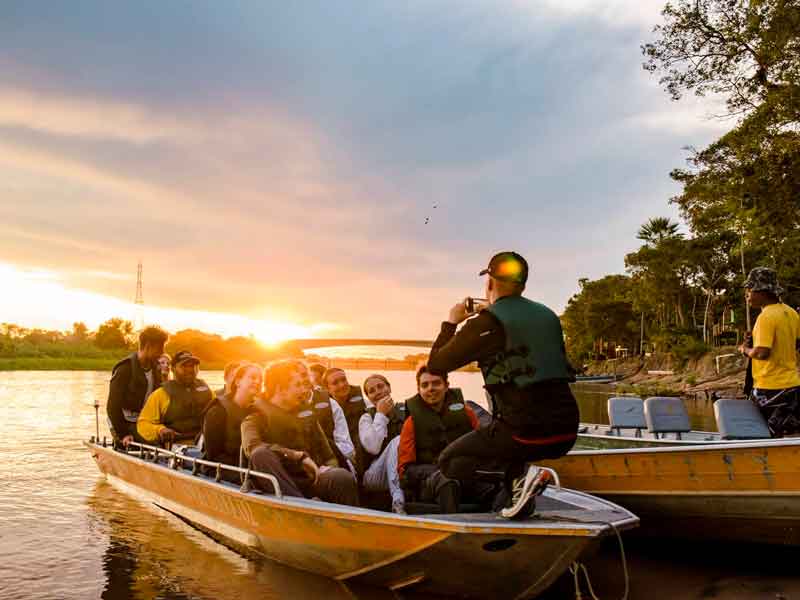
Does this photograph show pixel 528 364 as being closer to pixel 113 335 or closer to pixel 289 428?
pixel 289 428

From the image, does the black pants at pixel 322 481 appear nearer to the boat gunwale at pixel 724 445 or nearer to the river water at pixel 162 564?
the river water at pixel 162 564

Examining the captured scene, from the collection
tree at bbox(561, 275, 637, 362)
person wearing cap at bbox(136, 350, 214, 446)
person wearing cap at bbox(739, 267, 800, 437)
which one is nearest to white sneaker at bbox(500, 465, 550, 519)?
person wearing cap at bbox(739, 267, 800, 437)

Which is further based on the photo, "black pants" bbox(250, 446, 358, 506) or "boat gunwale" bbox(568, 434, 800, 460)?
"boat gunwale" bbox(568, 434, 800, 460)

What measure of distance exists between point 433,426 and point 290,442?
1.29 meters

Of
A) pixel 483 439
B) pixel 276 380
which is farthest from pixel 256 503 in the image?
pixel 483 439

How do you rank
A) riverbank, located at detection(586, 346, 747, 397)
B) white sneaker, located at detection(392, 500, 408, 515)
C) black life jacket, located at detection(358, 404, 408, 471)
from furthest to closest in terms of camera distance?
1. riverbank, located at detection(586, 346, 747, 397)
2. black life jacket, located at detection(358, 404, 408, 471)
3. white sneaker, located at detection(392, 500, 408, 515)

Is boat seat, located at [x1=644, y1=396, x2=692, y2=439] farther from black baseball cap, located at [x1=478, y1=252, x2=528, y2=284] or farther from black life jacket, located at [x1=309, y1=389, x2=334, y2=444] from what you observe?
black baseball cap, located at [x1=478, y1=252, x2=528, y2=284]

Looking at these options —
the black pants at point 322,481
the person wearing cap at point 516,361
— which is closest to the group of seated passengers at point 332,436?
the black pants at point 322,481

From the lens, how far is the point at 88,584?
6844mm

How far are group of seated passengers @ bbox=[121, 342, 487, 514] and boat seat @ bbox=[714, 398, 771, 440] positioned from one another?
3130mm

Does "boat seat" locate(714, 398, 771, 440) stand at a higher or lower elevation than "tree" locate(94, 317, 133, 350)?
lower

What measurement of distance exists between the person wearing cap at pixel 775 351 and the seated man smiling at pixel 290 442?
425cm

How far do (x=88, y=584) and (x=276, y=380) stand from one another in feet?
9.09

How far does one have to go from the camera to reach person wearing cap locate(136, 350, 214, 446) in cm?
919
